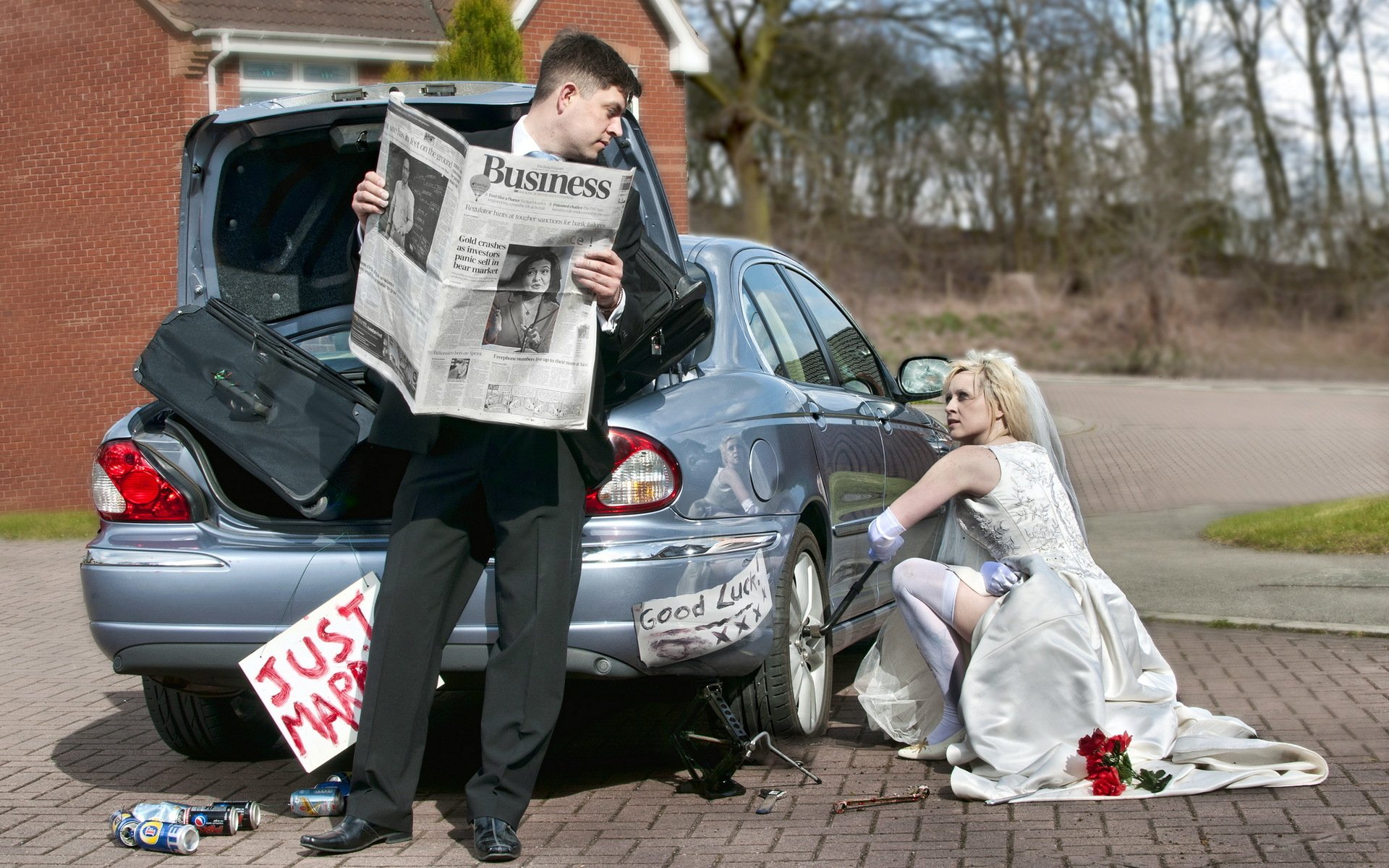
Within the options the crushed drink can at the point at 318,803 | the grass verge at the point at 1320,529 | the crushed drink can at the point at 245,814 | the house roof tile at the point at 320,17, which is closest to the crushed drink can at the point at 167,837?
the crushed drink can at the point at 245,814

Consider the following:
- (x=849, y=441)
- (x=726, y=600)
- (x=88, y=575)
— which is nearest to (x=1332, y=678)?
(x=849, y=441)

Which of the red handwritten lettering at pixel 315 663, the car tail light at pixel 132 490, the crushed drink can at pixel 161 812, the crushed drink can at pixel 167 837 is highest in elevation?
the car tail light at pixel 132 490

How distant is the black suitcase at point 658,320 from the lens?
4.18 metres

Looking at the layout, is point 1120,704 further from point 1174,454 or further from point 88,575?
point 1174,454

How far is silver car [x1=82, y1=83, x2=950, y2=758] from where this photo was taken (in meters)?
4.38

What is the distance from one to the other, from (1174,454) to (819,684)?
13.4m

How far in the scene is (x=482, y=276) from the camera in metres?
3.75

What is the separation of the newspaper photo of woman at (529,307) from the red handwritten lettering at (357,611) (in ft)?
3.08

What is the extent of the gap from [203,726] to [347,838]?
1.49 meters

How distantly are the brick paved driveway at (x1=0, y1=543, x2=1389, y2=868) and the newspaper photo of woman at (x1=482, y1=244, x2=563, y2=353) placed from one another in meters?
1.26

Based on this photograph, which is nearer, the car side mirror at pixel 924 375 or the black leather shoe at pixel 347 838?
the black leather shoe at pixel 347 838

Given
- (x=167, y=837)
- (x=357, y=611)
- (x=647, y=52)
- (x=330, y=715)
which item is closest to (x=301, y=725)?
(x=330, y=715)

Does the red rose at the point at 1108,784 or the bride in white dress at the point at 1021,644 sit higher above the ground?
the bride in white dress at the point at 1021,644

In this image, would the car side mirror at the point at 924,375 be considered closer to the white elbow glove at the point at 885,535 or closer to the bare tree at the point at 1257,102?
the white elbow glove at the point at 885,535
